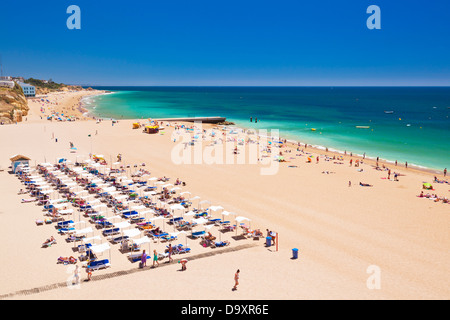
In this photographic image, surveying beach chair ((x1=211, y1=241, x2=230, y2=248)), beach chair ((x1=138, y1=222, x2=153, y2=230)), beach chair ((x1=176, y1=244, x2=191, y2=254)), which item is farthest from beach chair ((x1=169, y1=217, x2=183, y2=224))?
beach chair ((x1=211, y1=241, x2=230, y2=248))

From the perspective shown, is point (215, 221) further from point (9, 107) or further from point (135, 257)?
point (9, 107)

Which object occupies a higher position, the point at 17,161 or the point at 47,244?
the point at 17,161

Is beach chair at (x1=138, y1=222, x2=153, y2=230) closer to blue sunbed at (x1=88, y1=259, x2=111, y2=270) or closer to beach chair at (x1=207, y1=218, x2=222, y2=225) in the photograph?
beach chair at (x1=207, y1=218, x2=222, y2=225)

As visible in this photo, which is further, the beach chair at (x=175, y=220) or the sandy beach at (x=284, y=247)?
the beach chair at (x=175, y=220)

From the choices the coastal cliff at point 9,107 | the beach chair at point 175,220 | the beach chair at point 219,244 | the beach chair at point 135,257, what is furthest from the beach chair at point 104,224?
the coastal cliff at point 9,107

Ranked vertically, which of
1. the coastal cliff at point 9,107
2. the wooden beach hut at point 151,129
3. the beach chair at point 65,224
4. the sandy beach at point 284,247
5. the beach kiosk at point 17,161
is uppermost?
the coastal cliff at point 9,107

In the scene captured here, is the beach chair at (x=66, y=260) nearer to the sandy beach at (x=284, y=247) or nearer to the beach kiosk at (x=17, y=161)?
the sandy beach at (x=284, y=247)

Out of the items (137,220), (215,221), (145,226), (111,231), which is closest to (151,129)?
(137,220)
